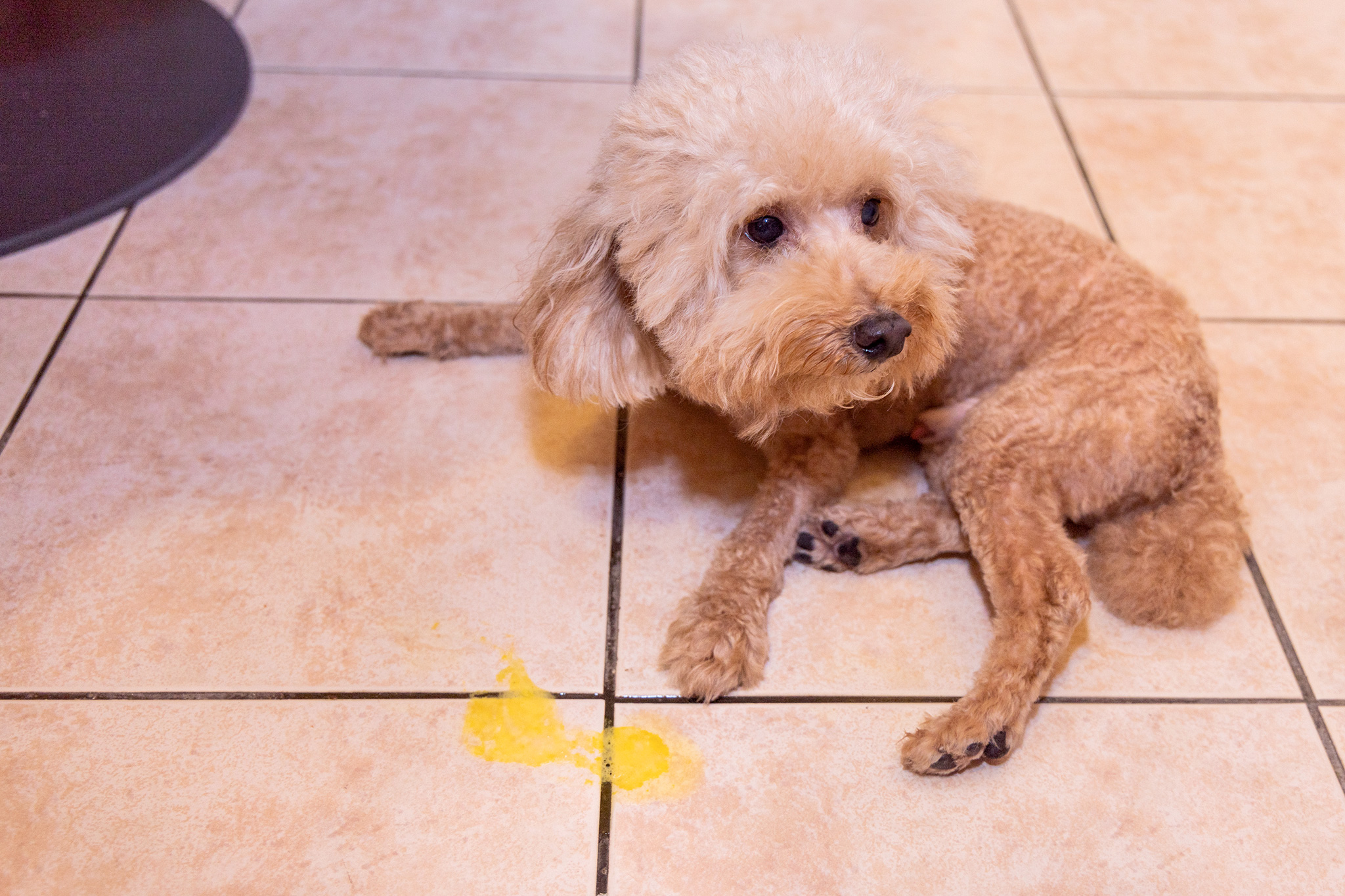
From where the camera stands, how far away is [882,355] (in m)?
1.13

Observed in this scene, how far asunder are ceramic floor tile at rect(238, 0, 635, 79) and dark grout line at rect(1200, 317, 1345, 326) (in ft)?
4.54

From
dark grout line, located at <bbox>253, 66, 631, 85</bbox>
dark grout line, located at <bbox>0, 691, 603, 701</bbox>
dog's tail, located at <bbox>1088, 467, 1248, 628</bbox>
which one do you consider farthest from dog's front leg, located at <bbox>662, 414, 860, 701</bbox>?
dark grout line, located at <bbox>253, 66, 631, 85</bbox>

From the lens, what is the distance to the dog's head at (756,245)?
1.12 metres

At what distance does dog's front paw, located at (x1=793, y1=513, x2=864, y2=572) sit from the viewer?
4.62 feet

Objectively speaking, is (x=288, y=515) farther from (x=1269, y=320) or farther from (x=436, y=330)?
(x=1269, y=320)

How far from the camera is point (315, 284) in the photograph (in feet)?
5.93

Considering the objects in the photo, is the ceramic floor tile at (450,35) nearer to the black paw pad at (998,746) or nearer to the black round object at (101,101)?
the black round object at (101,101)

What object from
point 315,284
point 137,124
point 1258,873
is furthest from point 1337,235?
point 137,124

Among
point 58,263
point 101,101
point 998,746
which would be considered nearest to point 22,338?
point 58,263

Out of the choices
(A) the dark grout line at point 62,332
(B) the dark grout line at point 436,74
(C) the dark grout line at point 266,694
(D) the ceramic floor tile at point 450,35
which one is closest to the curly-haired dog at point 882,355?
(C) the dark grout line at point 266,694

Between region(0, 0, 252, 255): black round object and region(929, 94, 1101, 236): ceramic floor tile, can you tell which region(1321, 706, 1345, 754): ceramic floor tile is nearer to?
region(929, 94, 1101, 236): ceramic floor tile

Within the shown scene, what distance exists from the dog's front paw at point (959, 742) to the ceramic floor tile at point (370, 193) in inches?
42.5

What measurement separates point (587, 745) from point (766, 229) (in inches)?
26.7

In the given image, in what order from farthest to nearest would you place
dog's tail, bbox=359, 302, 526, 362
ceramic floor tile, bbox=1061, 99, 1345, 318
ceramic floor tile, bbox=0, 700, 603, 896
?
ceramic floor tile, bbox=1061, 99, 1345, 318 → dog's tail, bbox=359, 302, 526, 362 → ceramic floor tile, bbox=0, 700, 603, 896
